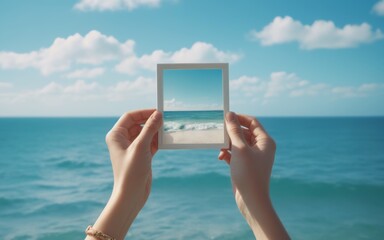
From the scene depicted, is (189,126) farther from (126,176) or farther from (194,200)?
(194,200)

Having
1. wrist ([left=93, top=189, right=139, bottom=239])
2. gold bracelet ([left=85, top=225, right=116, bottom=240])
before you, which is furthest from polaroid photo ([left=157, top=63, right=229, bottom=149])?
gold bracelet ([left=85, top=225, right=116, bottom=240])

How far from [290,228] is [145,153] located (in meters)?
9.05

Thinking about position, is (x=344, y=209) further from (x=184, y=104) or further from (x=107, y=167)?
(x=107, y=167)

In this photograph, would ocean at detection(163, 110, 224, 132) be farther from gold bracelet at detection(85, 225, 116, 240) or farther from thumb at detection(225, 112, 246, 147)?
gold bracelet at detection(85, 225, 116, 240)

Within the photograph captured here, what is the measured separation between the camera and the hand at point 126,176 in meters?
1.74

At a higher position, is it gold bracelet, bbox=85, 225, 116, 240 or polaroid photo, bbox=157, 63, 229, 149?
polaroid photo, bbox=157, 63, 229, 149

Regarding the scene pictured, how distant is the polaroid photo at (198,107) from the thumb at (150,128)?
14 cm

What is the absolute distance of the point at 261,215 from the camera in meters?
1.76

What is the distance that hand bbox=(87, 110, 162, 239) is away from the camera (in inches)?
68.4

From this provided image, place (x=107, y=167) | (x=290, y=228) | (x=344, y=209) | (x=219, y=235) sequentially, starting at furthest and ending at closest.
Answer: (x=107, y=167) → (x=344, y=209) → (x=290, y=228) → (x=219, y=235)

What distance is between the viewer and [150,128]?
6.88 feet

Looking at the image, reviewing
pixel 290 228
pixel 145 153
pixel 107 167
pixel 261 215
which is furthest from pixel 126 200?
pixel 107 167

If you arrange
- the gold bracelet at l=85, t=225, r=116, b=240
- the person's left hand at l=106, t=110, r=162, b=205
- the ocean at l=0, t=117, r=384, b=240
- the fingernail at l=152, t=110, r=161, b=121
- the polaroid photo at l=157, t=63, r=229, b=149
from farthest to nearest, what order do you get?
the ocean at l=0, t=117, r=384, b=240 < the polaroid photo at l=157, t=63, r=229, b=149 < the fingernail at l=152, t=110, r=161, b=121 < the person's left hand at l=106, t=110, r=162, b=205 < the gold bracelet at l=85, t=225, r=116, b=240

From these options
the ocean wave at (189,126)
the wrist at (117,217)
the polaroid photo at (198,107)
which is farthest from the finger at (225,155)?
the wrist at (117,217)
